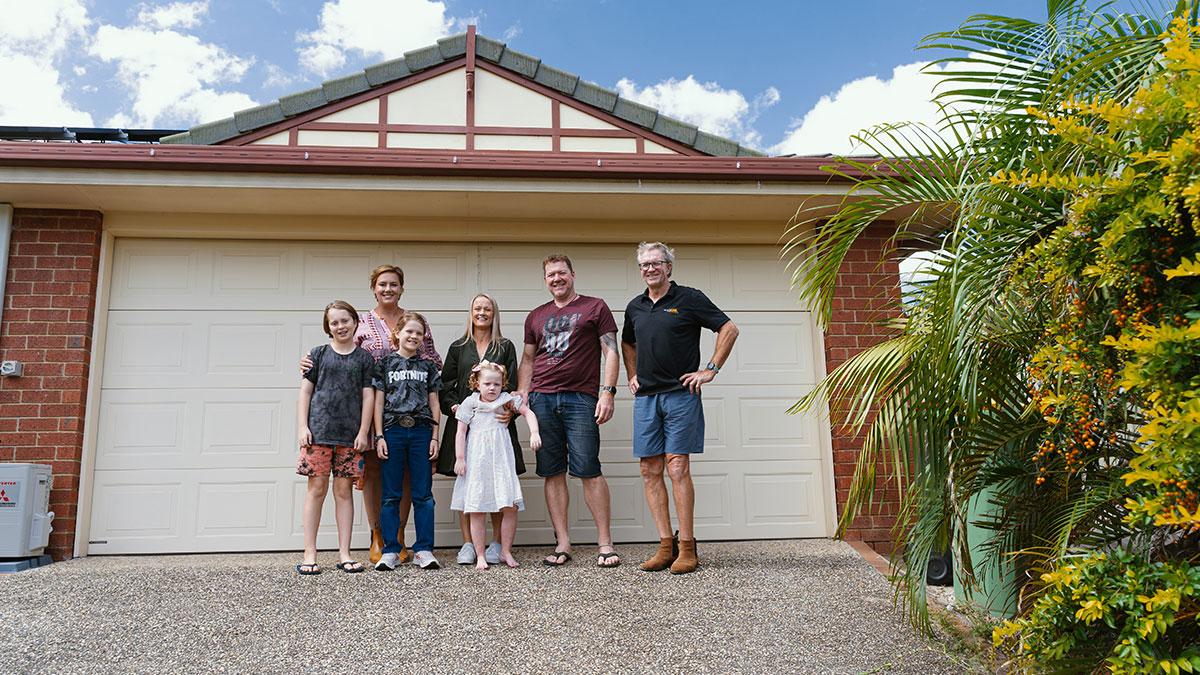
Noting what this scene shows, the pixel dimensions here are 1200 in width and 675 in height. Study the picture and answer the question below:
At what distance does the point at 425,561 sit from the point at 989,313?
336 cm

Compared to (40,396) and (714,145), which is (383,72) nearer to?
(714,145)

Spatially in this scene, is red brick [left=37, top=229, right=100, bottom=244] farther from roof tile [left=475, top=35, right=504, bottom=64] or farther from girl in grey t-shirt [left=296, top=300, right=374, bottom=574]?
roof tile [left=475, top=35, right=504, bottom=64]

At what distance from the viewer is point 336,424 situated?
4973mm

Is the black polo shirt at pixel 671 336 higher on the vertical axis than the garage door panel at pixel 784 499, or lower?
higher

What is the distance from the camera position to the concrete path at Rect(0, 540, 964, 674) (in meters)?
3.67

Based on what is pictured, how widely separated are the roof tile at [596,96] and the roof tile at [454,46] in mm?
1210

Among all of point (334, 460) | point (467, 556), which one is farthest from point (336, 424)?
point (467, 556)

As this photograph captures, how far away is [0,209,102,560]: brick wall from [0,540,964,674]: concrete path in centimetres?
84

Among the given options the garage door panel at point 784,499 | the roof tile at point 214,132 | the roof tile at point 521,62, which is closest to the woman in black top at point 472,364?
the garage door panel at point 784,499

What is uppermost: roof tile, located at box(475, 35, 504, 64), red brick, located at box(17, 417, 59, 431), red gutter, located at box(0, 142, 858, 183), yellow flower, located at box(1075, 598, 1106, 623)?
roof tile, located at box(475, 35, 504, 64)

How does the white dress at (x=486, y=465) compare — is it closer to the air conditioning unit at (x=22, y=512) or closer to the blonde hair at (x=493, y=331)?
the blonde hair at (x=493, y=331)

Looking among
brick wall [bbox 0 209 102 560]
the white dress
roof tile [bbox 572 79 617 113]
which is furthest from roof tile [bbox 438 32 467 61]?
the white dress

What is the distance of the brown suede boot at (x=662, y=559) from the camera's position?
4855 mm

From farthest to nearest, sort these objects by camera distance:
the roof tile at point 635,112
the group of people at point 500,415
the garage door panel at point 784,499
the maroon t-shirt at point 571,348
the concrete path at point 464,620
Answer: the roof tile at point 635,112
the garage door panel at point 784,499
the maroon t-shirt at point 571,348
the group of people at point 500,415
the concrete path at point 464,620
